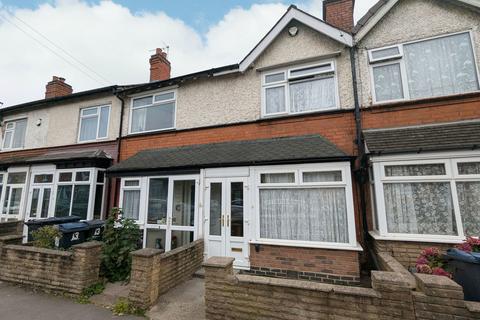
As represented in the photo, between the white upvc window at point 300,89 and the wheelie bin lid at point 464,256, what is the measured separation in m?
4.38

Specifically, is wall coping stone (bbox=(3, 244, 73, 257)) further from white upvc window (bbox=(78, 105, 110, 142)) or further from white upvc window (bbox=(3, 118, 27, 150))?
white upvc window (bbox=(3, 118, 27, 150))

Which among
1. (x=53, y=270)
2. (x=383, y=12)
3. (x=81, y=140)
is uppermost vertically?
(x=383, y=12)

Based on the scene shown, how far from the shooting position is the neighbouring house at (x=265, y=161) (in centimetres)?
568

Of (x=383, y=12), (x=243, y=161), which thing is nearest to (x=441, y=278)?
(x=243, y=161)

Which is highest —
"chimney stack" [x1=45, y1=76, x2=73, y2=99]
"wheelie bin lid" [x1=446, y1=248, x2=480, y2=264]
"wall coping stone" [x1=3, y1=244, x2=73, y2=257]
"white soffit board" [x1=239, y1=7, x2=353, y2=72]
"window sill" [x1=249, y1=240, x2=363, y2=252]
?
"chimney stack" [x1=45, y1=76, x2=73, y2=99]

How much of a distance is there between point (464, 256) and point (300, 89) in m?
5.50

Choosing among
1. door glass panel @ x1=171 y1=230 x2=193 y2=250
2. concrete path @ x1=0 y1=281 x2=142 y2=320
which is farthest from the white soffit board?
concrete path @ x1=0 y1=281 x2=142 y2=320

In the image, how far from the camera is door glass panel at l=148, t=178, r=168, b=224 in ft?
24.0

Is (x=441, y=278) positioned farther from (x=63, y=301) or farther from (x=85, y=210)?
(x=85, y=210)

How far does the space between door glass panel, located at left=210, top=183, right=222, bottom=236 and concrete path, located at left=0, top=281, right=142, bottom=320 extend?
113 inches

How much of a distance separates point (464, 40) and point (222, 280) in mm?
8012

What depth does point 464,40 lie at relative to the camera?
6.10 meters

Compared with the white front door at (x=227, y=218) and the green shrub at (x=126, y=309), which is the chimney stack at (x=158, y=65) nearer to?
the white front door at (x=227, y=218)

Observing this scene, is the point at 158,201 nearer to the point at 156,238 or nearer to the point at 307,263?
the point at 156,238
